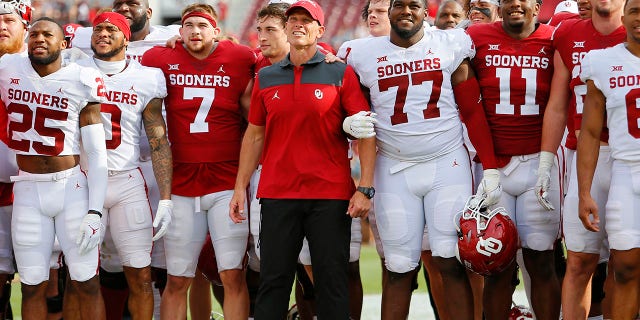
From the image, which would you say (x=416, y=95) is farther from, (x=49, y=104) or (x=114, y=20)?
(x=49, y=104)

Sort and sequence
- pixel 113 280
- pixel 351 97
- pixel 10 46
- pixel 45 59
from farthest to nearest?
pixel 113 280 → pixel 10 46 → pixel 45 59 → pixel 351 97

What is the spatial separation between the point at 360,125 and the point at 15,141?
75.1 inches

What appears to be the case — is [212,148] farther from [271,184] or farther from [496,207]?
[496,207]

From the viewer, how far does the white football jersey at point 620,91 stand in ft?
16.0

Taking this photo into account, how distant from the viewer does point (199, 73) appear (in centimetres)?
583

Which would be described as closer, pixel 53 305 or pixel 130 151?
pixel 130 151

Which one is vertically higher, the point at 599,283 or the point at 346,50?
the point at 346,50

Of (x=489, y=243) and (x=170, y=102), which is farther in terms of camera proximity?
(x=170, y=102)

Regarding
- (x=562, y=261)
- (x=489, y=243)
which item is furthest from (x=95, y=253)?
(x=562, y=261)

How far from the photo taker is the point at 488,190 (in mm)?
5273

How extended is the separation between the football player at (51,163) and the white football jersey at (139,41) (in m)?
0.90

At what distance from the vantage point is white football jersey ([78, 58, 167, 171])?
227 inches

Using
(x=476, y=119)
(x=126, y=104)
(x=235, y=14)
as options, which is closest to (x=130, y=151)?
(x=126, y=104)

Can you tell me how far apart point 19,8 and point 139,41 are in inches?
31.0
